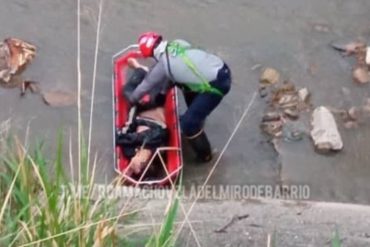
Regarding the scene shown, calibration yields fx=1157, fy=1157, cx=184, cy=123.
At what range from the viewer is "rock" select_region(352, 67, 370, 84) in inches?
319

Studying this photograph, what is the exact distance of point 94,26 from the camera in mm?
8234

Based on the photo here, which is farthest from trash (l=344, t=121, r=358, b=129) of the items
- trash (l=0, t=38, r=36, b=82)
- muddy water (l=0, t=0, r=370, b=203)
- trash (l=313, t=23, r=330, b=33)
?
trash (l=0, t=38, r=36, b=82)

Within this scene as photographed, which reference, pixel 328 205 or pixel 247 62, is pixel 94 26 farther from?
pixel 328 205

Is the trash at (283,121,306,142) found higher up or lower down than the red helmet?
lower down

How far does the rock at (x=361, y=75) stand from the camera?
26.6ft

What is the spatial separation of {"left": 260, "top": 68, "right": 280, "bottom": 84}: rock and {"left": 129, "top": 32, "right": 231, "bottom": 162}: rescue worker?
78cm

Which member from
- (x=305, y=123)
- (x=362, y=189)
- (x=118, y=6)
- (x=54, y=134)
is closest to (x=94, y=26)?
(x=118, y=6)

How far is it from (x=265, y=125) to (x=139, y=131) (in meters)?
0.96

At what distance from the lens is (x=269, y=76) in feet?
26.3

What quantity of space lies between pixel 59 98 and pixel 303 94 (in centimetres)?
167

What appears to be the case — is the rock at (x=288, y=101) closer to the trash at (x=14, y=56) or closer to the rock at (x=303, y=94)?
the rock at (x=303, y=94)

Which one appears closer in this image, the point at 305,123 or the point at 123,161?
the point at 123,161

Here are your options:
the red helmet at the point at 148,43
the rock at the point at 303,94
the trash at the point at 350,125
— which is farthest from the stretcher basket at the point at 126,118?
the trash at the point at 350,125

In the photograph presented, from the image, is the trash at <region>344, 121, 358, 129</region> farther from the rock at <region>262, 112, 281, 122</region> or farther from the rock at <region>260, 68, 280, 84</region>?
the rock at <region>260, 68, 280, 84</region>
